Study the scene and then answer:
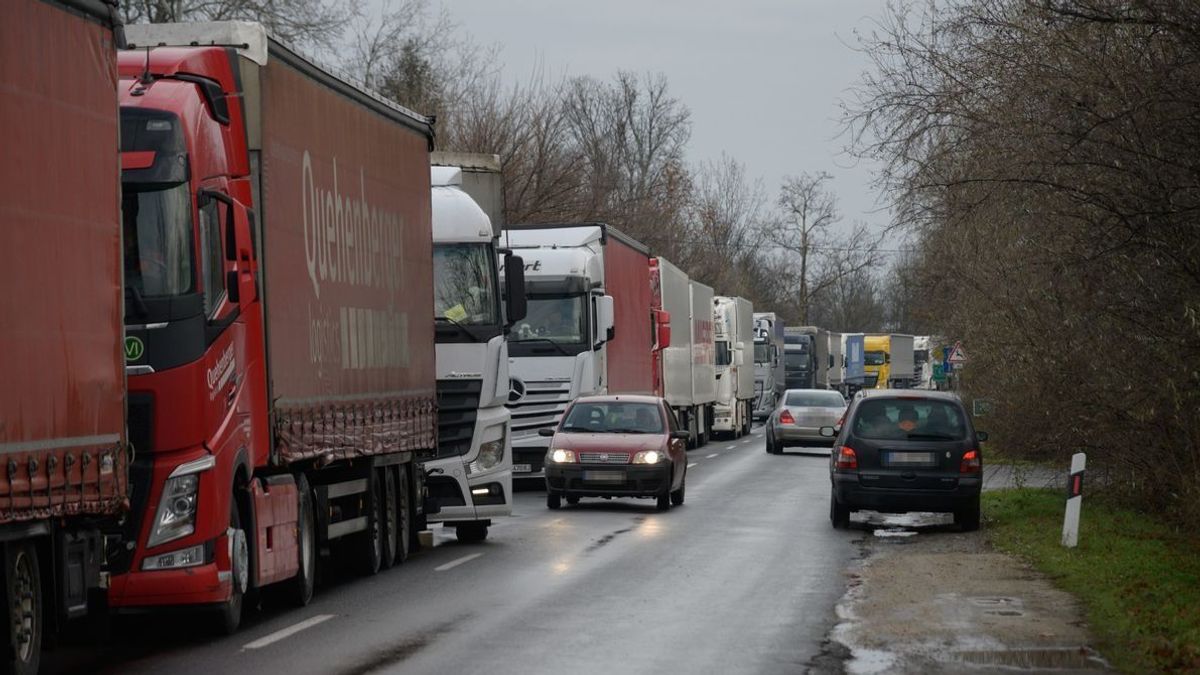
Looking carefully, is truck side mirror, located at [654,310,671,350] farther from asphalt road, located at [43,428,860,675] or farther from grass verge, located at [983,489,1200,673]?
asphalt road, located at [43,428,860,675]

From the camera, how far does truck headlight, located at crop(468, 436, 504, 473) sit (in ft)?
65.5

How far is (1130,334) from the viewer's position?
62.0 feet

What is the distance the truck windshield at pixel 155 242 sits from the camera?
38.4 ft

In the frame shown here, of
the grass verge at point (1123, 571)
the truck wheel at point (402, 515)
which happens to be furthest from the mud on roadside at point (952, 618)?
the truck wheel at point (402, 515)

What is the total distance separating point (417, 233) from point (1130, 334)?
6.92 metres

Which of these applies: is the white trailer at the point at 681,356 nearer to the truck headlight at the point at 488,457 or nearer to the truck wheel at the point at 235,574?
the truck headlight at the point at 488,457

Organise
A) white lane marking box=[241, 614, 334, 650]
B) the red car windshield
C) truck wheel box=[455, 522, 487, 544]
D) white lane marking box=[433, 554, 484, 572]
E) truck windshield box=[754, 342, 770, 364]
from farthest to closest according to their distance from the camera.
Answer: truck windshield box=[754, 342, 770, 364], the red car windshield, truck wheel box=[455, 522, 487, 544], white lane marking box=[433, 554, 484, 572], white lane marking box=[241, 614, 334, 650]

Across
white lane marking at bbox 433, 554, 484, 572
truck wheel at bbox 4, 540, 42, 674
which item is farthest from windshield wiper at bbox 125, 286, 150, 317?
white lane marking at bbox 433, 554, 484, 572

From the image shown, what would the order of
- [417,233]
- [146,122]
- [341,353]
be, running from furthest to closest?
[417,233] → [341,353] → [146,122]

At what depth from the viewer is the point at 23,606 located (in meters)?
9.62

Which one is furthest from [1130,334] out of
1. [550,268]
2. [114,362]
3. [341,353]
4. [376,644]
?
[550,268]

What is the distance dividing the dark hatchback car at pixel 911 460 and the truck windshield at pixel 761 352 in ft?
173

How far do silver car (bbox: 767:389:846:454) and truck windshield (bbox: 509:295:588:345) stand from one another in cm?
1525

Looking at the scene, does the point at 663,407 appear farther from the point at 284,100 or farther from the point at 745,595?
the point at 284,100
